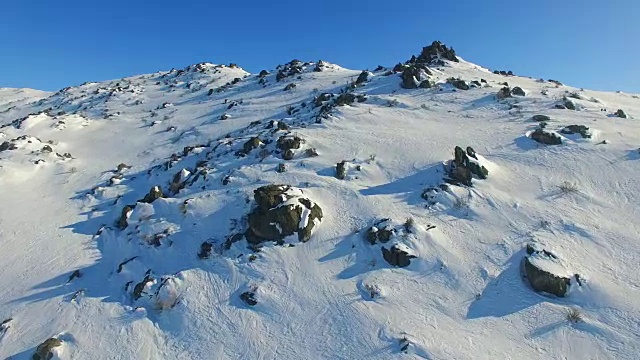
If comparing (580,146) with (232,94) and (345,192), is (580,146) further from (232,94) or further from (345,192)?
(232,94)

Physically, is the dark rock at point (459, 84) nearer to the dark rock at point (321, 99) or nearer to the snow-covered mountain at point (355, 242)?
the snow-covered mountain at point (355, 242)

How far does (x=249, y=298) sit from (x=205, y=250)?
8.53ft

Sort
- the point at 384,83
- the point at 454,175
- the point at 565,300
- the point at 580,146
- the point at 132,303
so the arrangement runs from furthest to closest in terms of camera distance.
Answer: the point at 384,83 → the point at 580,146 → the point at 454,175 → the point at 132,303 → the point at 565,300

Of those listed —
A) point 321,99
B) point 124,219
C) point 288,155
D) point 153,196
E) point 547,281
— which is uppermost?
point 321,99

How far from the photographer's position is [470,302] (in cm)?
967

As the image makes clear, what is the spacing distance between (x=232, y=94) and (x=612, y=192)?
29.8m

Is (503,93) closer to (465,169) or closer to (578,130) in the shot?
(578,130)

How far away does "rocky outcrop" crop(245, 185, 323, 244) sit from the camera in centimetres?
1218

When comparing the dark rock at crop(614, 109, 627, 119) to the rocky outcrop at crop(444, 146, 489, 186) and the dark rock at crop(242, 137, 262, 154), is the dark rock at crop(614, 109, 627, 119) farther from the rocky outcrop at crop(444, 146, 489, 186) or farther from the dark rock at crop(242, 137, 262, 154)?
the dark rock at crop(242, 137, 262, 154)

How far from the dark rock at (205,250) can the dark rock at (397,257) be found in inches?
196

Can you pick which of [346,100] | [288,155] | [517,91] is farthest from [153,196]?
[517,91]

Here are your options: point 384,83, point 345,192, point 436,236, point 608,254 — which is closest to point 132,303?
point 345,192

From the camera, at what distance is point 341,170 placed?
15.1 m

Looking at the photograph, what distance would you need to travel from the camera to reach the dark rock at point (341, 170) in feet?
49.0
